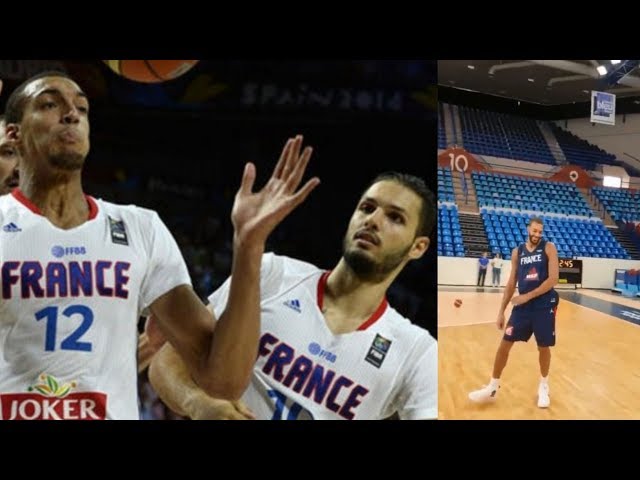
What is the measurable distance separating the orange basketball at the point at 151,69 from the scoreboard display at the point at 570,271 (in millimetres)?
2559

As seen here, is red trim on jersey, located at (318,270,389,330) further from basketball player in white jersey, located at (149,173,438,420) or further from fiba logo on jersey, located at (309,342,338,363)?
fiba logo on jersey, located at (309,342,338,363)

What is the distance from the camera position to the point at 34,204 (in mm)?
2494

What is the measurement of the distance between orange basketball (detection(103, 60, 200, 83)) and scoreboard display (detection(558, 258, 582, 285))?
2559 millimetres

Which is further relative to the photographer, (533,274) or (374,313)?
(533,274)

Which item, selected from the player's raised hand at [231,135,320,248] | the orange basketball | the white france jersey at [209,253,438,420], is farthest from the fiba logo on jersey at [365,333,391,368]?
the orange basketball

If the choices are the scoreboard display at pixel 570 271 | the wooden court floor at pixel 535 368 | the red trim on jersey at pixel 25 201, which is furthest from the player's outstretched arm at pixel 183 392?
the scoreboard display at pixel 570 271

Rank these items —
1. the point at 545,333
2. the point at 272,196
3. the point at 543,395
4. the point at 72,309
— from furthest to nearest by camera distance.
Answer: the point at 545,333 < the point at 543,395 < the point at 272,196 < the point at 72,309

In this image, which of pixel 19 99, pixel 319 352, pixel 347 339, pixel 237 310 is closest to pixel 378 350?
pixel 347 339

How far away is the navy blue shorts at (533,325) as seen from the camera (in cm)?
330

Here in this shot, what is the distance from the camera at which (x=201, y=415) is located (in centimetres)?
261

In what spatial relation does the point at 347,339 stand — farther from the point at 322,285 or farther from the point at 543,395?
the point at 543,395

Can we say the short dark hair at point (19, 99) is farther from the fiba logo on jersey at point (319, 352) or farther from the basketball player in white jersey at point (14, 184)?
the fiba logo on jersey at point (319, 352)

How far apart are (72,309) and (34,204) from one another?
0.52 metres

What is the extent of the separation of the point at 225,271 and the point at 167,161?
0.61 metres
